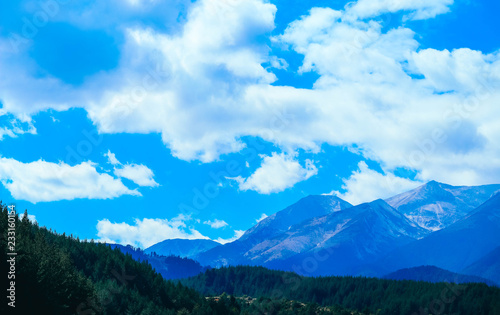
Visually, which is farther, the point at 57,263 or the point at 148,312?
the point at 148,312

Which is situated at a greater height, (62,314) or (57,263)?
(57,263)

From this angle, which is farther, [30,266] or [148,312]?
[148,312]

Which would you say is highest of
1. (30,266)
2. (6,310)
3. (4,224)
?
(4,224)

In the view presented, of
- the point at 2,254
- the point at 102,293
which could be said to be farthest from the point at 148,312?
the point at 2,254

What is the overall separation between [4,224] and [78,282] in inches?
1204

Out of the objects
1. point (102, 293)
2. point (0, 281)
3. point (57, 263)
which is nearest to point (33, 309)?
point (0, 281)

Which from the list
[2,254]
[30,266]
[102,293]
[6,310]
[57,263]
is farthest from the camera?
[102,293]

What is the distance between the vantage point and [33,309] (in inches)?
3516

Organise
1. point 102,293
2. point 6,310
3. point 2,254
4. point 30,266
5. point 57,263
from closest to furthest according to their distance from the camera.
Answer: point 6,310, point 2,254, point 30,266, point 57,263, point 102,293

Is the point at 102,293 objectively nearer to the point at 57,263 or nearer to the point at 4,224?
the point at 57,263

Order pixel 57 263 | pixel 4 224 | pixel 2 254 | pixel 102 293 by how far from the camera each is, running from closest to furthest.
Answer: pixel 2 254, pixel 4 224, pixel 57 263, pixel 102 293

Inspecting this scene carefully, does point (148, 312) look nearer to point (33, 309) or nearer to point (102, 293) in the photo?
point (102, 293)

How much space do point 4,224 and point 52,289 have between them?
17399mm

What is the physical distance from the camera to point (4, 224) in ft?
340
